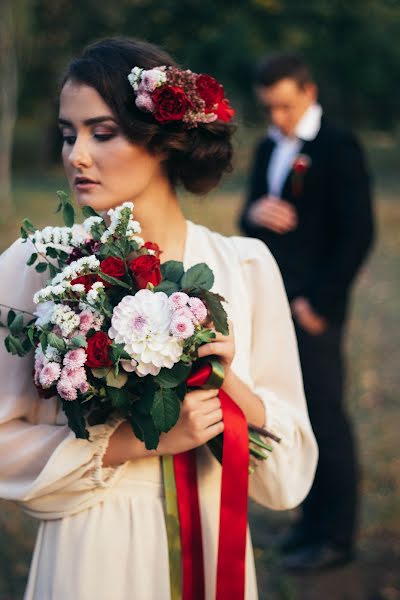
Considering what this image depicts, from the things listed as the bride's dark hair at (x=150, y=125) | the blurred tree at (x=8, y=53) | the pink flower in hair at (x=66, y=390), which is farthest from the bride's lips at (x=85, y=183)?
the blurred tree at (x=8, y=53)

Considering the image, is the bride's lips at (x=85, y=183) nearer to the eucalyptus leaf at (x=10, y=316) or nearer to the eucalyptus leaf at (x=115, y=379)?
the eucalyptus leaf at (x=10, y=316)

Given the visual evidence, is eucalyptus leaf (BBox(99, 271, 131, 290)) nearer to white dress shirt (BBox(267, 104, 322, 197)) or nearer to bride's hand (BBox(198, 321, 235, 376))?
bride's hand (BBox(198, 321, 235, 376))

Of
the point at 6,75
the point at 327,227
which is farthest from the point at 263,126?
the point at 327,227

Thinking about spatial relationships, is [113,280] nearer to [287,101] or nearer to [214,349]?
[214,349]

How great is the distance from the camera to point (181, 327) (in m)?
2.06

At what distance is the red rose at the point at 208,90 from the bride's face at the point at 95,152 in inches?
8.6

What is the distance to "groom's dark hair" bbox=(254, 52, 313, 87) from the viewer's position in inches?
198

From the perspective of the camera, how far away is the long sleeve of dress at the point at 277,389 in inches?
102

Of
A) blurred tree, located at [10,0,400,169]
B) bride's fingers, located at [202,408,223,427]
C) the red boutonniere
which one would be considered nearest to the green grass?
the red boutonniere

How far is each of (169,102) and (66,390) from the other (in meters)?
0.83

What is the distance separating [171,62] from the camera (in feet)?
8.45

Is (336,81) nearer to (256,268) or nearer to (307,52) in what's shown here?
(307,52)

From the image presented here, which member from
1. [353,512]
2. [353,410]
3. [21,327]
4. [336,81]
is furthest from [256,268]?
[336,81]

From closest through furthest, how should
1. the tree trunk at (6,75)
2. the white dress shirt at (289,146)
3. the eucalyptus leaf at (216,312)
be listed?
the eucalyptus leaf at (216,312) < the white dress shirt at (289,146) < the tree trunk at (6,75)
